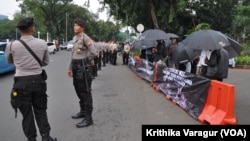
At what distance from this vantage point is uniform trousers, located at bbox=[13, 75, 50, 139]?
527 cm

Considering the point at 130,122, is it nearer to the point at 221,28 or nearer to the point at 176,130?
the point at 176,130

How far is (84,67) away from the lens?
671cm

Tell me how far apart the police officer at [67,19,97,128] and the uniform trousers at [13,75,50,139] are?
129cm

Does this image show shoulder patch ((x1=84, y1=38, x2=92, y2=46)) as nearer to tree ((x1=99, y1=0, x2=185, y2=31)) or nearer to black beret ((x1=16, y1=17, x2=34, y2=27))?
black beret ((x1=16, y1=17, x2=34, y2=27))

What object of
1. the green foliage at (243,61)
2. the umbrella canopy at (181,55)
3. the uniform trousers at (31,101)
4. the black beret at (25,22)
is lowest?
the green foliage at (243,61)

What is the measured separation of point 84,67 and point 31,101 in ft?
5.04

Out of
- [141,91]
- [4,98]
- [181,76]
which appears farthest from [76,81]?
[141,91]

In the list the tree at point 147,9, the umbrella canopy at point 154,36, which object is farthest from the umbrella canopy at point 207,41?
the tree at point 147,9

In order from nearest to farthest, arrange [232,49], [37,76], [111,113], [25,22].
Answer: [25,22]
[37,76]
[111,113]
[232,49]

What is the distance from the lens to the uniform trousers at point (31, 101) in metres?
5.27

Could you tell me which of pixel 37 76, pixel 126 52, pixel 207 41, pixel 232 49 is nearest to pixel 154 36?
pixel 232 49

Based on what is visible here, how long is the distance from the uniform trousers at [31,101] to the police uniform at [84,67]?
1.29 m

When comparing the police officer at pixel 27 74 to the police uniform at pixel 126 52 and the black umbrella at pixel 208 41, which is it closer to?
the black umbrella at pixel 208 41

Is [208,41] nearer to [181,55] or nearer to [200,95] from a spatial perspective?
[200,95]
